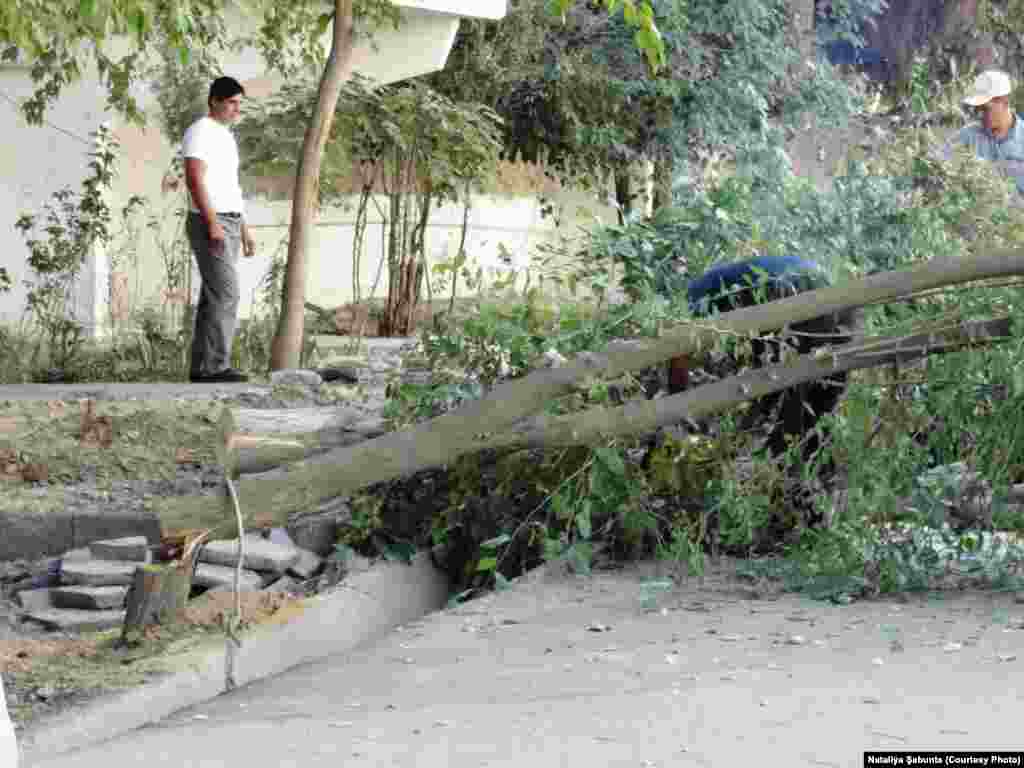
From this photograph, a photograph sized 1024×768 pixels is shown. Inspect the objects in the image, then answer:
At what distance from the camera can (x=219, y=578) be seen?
22.7 ft

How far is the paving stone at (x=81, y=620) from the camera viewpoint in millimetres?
6633

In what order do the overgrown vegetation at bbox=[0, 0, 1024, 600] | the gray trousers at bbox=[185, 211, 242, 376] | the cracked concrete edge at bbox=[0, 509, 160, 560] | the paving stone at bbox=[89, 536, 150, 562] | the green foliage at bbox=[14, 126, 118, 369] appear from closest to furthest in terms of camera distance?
the overgrown vegetation at bbox=[0, 0, 1024, 600] → the paving stone at bbox=[89, 536, 150, 562] → the cracked concrete edge at bbox=[0, 509, 160, 560] → the gray trousers at bbox=[185, 211, 242, 376] → the green foliage at bbox=[14, 126, 118, 369]

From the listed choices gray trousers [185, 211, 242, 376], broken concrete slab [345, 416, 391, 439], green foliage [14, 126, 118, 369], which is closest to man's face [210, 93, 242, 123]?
gray trousers [185, 211, 242, 376]

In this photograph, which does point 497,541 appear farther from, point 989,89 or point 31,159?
point 31,159

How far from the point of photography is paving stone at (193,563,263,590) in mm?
6895

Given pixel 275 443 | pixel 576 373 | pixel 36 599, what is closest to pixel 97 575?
pixel 36 599

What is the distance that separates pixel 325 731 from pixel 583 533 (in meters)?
1.78

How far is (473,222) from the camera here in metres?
19.1

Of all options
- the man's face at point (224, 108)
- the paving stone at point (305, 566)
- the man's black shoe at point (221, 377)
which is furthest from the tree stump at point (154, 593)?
the man's face at point (224, 108)

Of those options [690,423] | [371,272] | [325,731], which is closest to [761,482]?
[690,423]

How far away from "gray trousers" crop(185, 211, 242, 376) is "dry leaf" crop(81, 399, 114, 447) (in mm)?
1947

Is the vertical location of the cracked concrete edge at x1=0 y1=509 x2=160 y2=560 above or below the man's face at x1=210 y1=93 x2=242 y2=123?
below

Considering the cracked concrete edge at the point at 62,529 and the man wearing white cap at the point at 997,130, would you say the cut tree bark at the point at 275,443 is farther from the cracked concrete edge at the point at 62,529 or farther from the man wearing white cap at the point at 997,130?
the man wearing white cap at the point at 997,130

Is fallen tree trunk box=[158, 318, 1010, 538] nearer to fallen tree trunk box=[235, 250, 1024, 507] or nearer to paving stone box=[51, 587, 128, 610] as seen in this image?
fallen tree trunk box=[235, 250, 1024, 507]
